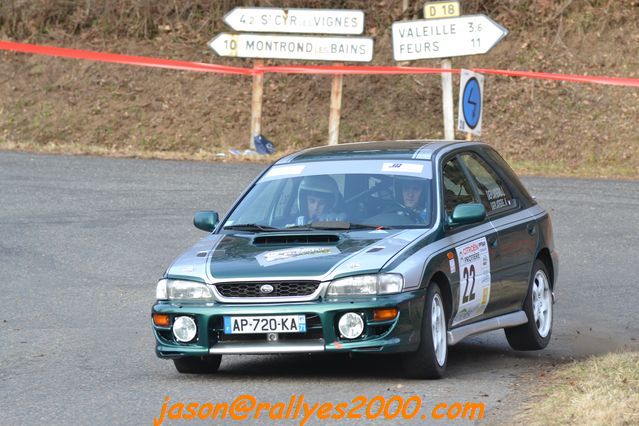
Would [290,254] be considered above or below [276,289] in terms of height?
above

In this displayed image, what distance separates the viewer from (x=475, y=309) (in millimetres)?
9461

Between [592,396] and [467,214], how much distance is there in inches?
82.1

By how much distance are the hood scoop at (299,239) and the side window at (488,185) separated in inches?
62.8

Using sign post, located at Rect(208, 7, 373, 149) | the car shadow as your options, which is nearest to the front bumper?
the car shadow

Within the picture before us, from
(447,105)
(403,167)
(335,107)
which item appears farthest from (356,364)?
(335,107)

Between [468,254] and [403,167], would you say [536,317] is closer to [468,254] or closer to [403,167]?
[468,254]

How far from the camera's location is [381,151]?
32.7 feet

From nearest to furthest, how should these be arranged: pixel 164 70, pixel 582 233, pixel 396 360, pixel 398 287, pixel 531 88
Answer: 1. pixel 398 287
2. pixel 396 360
3. pixel 582 233
4. pixel 531 88
5. pixel 164 70

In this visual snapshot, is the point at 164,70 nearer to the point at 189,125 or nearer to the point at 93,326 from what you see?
the point at 189,125

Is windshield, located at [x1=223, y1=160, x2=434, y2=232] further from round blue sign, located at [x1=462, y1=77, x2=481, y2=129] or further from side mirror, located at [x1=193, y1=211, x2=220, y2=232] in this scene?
round blue sign, located at [x1=462, y1=77, x2=481, y2=129]

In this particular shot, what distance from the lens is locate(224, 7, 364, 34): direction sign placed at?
962 inches

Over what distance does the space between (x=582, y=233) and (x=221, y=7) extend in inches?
679

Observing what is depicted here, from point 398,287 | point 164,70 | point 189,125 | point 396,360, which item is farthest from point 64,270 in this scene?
point 164,70

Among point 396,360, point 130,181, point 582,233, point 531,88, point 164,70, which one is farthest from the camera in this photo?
point 164,70
